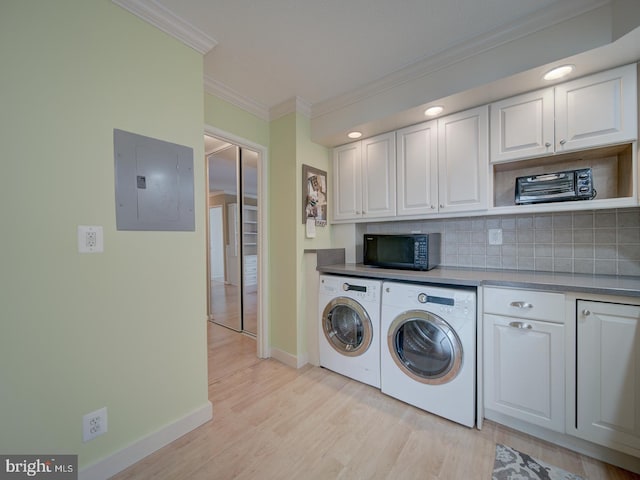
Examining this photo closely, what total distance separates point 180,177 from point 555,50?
226 centimetres

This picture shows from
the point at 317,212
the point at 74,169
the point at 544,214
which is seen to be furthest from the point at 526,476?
the point at 74,169

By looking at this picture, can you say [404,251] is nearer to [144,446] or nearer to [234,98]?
[234,98]

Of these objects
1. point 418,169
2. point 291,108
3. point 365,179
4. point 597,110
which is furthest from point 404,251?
point 291,108

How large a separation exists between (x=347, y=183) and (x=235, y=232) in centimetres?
222

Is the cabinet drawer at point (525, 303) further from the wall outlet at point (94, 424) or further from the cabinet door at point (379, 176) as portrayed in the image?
the wall outlet at point (94, 424)

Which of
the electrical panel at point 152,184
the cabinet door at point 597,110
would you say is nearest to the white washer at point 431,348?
the cabinet door at point 597,110

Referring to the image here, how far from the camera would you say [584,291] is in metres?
1.34

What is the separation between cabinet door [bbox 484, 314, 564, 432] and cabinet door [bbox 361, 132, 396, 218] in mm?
1199

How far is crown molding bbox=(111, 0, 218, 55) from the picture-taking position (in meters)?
1.34

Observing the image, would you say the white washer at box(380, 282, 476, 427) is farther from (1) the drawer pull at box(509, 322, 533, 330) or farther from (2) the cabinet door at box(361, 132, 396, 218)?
(2) the cabinet door at box(361, 132, 396, 218)

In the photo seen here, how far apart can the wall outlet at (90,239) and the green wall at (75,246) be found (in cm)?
3

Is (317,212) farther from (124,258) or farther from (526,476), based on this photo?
(526,476)

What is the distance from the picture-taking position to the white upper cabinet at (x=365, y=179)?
2324 millimetres

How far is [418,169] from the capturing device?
216 cm
